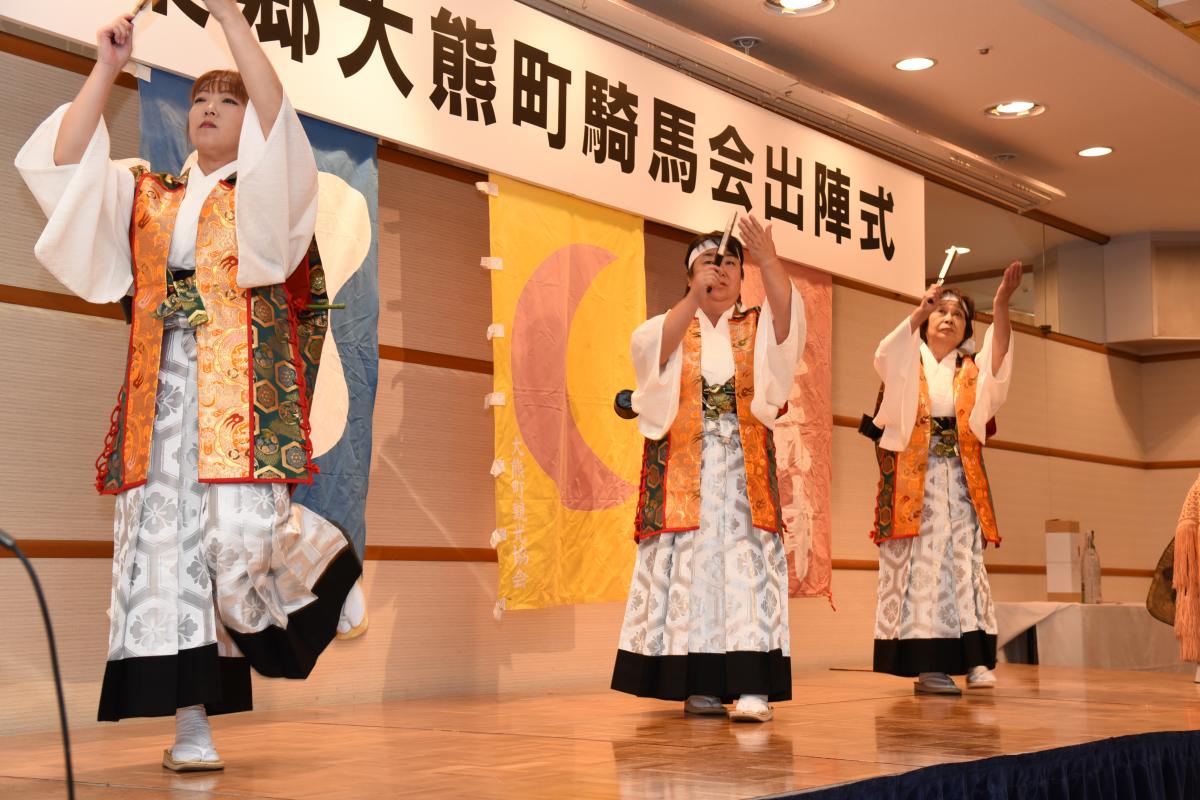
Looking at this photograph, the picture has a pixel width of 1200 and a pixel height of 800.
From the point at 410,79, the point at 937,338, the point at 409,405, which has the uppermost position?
the point at 410,79

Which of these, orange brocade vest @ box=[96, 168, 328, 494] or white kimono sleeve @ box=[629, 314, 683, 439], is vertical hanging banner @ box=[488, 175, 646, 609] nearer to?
white kimono sleeve @ box=[629, 314, 683, 439]

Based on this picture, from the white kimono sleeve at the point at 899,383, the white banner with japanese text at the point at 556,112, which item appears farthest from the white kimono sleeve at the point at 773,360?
the white banner with japanese text at the point at 556,112

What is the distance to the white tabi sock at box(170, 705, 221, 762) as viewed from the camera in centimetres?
249

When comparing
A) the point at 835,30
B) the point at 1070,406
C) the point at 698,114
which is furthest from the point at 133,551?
the point at 1070,406

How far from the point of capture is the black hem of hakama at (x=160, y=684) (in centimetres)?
235

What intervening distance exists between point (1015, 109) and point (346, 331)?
3.92 m

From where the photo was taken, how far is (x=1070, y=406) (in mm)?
8438

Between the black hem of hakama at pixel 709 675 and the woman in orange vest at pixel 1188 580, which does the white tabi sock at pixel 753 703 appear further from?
the woman in orange vest at pixel 1188 580

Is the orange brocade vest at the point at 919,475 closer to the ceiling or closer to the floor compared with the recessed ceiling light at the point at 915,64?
closer to the floor

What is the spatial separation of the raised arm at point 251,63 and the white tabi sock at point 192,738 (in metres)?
1.13

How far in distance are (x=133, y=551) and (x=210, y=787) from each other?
465 millimetres

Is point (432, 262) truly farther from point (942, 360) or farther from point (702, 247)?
point (942, 360)

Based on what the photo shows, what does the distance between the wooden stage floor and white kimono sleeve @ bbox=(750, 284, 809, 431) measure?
2.91ft

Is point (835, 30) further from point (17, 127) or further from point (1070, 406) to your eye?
point (1070, 406)
